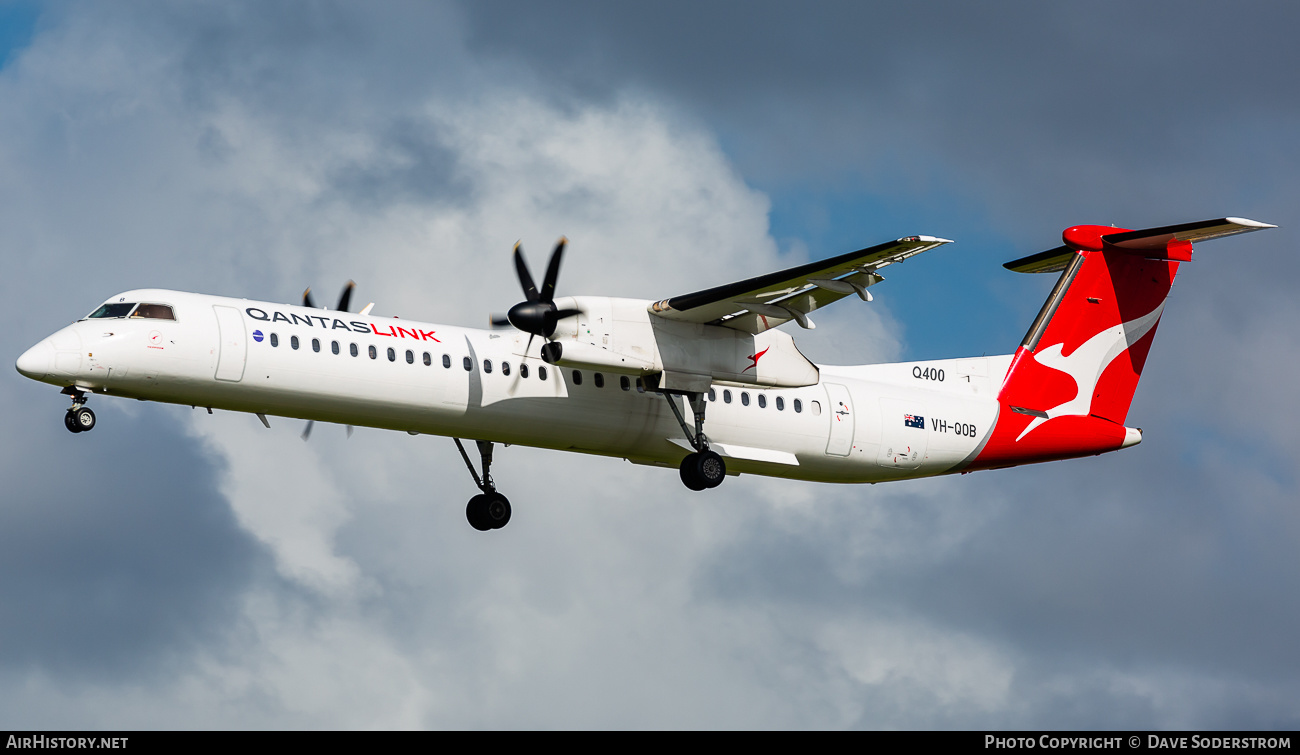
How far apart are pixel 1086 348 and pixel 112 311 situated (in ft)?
57.3

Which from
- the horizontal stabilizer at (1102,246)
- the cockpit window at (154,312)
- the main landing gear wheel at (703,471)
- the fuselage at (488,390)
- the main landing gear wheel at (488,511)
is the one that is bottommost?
the main landing gear wheel at (488,511)

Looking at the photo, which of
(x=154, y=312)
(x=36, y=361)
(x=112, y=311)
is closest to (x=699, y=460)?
(x=154, y=312)

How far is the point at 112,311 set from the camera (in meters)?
19.5

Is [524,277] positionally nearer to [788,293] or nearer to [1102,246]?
[788,293]

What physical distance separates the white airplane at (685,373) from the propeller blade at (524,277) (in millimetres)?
29

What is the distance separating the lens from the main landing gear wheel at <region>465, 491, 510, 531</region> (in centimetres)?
2502

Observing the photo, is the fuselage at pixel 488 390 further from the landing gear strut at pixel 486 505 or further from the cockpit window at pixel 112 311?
the landing gear strut at pixel 486 505

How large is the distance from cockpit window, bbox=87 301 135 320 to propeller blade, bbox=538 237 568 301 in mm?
6016

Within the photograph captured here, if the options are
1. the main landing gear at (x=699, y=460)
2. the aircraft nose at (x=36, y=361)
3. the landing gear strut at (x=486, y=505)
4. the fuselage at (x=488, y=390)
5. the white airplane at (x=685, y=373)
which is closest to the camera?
the aircraft nose at (x=36, y=361)

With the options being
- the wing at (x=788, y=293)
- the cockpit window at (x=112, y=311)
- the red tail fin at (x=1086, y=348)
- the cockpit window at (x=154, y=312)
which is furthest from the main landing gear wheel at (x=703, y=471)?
the cockpit window at (x=112, y=311)

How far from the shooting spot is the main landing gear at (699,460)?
22.9 metres

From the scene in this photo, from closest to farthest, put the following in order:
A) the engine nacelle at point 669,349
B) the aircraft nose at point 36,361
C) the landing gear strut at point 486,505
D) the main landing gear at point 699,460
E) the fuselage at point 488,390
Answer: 1. the aircraft nose at point 36,361
2. the fuselage at point 488,390
3. the engine nacelle at point 669,349
4. the main landing gear at point 699,460
5. the landing gear strut at point 486,505
